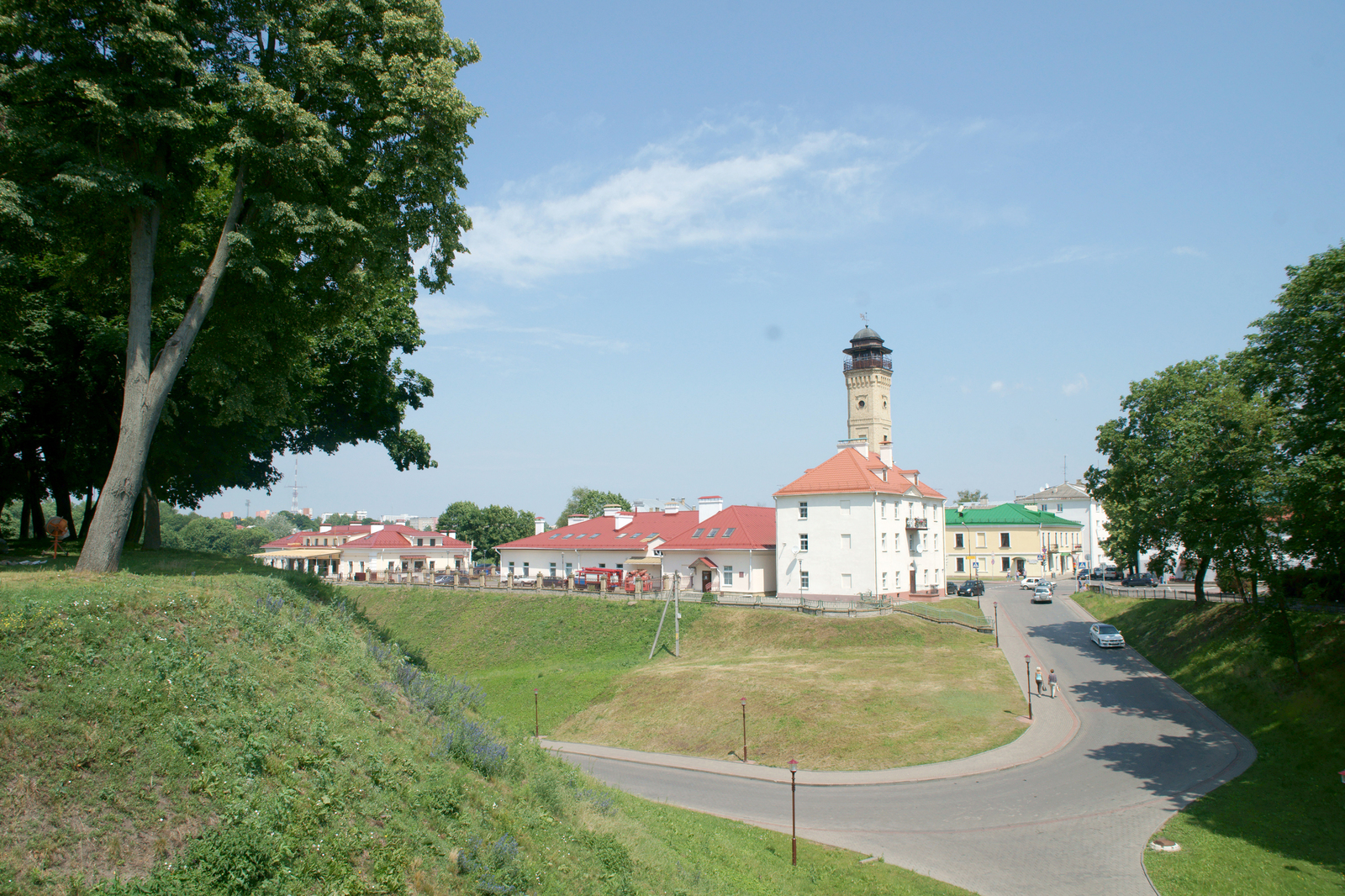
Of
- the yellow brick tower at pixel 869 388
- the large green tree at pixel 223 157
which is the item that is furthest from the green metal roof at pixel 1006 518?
the large green tree at pixel 223 157

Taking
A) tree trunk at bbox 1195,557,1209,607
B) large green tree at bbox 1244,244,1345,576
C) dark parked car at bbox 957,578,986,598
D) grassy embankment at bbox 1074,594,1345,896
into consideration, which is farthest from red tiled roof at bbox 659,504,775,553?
large green tree at bbox 1244,244,1345,576

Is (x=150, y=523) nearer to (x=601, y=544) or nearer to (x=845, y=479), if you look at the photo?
(x=845, y=479)

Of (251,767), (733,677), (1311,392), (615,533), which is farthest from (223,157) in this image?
(615,533)

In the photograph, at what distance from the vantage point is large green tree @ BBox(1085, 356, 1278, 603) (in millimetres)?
27219

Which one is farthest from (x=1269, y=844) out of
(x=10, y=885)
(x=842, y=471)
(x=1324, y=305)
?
(x=842, y=471)

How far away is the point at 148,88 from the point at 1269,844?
28.4m

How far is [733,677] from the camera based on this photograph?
3416 cm

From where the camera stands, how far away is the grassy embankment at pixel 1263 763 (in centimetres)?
1622

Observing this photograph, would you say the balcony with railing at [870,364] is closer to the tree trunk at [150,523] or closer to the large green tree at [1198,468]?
the large green tree at [1198,468]

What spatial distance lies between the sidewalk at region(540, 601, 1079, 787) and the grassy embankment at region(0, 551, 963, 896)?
12210mm

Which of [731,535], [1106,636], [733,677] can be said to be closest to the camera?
[733,677]

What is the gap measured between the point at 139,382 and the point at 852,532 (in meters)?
41.0

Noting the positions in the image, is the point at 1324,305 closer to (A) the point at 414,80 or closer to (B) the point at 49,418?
(A) the point at 414,80

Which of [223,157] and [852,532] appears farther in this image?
[852,532]
